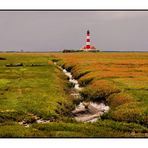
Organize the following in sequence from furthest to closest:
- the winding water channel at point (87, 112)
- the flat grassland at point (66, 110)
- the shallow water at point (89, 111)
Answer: the shallow water at point (89, 111)
the winding water channel at point (87, 112)
the flat grassland at point (66, 110)

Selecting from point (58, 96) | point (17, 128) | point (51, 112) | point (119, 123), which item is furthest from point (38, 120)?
point (58, 96)

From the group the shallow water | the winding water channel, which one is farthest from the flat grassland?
the shallow water

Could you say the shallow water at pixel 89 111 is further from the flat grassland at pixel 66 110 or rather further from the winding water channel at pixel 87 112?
the flat grassland at pixel 66 110

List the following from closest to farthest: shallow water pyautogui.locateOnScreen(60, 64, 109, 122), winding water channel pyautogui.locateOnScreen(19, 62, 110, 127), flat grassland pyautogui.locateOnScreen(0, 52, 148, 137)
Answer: flat grassland pyautogui.locateOnScreen(0, 52, 148, 137), winding water channel pyautogui.locateOnScreen(19, 62, 110, 127), shallow water pyautogui.locateOnScreen(60, 64, 109, 122)

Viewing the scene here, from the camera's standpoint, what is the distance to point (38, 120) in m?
24.9

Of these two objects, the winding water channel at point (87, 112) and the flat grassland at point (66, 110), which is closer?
the flat grassland at point (66, 110)

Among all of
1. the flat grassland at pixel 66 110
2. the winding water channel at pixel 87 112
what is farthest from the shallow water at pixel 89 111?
the flat grassland at pixel 66 110

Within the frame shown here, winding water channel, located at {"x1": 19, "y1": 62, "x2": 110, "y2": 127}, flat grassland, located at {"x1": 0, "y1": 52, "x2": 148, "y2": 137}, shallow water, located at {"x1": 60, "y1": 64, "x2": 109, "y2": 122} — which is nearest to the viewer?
flat grassland, located at {"x1": 0, "y1": 52, "x2": 148, "y2": 137}

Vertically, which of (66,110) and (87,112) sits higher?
(66,110)

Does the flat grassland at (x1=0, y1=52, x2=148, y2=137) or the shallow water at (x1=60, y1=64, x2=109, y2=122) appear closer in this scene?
the flat grassland at (x1=0, y1=52, x2=148, y2=137)

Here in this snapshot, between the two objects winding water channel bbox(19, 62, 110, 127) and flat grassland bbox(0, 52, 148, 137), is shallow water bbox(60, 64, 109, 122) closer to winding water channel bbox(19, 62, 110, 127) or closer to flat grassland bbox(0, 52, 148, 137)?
winding water channel bbox(19, 62, 110, 127)

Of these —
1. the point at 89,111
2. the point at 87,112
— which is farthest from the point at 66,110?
the point at 89,111

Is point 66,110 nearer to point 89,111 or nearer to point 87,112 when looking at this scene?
point 87,112

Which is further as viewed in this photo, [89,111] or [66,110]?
[89,111]
